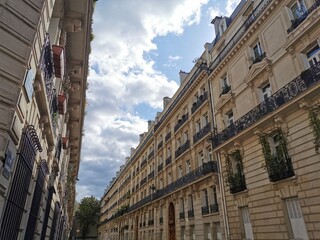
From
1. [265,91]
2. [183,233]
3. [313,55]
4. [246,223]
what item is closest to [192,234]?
[183,233]

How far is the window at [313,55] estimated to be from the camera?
12.5 meters

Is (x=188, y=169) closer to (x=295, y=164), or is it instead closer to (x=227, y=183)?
(x=227, y=183)

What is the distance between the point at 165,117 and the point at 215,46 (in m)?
12.9

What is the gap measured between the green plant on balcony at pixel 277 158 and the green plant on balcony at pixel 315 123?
181 centimetres

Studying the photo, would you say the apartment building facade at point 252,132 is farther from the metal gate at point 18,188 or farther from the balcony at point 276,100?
the metal gate at point 18,188

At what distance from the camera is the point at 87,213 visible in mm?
79625

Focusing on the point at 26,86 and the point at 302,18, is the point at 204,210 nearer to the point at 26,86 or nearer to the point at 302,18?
the point at 302,18

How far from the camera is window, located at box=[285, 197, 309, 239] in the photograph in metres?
11.8

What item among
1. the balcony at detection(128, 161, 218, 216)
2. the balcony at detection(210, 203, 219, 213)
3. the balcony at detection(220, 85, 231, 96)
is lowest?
the balcony at detection(210, 203, 219, 213)

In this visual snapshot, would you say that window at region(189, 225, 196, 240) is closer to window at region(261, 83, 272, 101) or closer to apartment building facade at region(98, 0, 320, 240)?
apartment building facade at region(98, 0, 320, 240)

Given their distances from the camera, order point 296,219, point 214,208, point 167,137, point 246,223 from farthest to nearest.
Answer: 1. point 167,137
2. point 214,208
3. point 246,223
4. point 296,219

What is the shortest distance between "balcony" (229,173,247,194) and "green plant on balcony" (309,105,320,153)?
5.62 meters

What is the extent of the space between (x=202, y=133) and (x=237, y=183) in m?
6.59

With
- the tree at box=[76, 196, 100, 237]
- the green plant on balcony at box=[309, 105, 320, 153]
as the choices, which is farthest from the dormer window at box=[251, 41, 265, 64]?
the tree at box=[76, 196, 100, 237]
